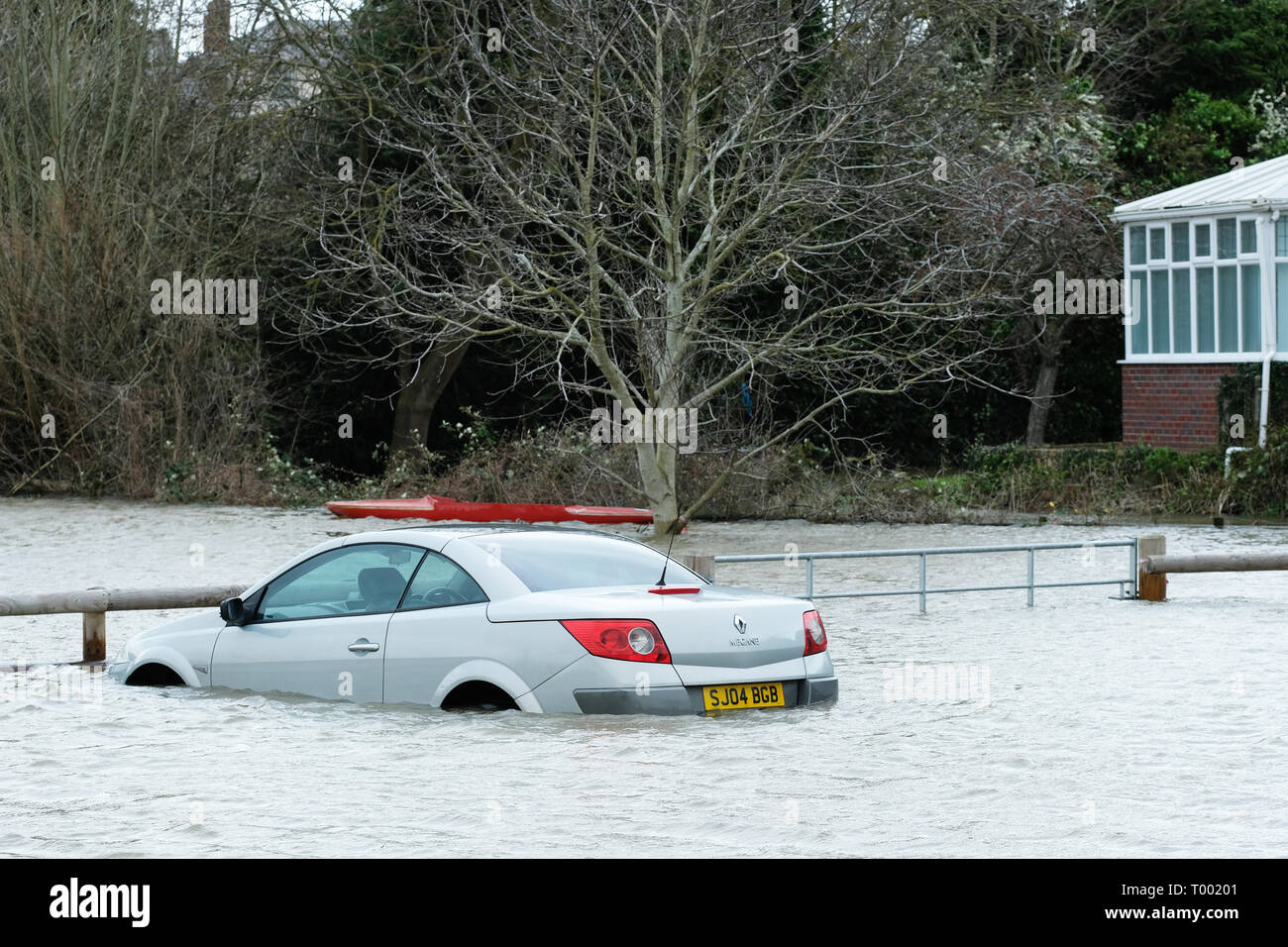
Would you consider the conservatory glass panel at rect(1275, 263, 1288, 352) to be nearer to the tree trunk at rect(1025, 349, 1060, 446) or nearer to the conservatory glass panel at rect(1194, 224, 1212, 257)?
the conservatory glass panel at rect(1194, 224, 1212, 257)

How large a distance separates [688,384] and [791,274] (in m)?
4.98

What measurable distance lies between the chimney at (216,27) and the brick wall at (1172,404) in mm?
18531

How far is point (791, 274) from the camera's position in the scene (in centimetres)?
3133

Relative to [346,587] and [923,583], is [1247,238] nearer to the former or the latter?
[923,583]

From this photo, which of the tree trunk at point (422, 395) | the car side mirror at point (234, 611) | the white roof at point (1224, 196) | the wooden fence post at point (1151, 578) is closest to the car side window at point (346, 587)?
the car side mirror at point (234, 611)

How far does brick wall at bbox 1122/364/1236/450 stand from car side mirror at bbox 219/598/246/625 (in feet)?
80.7

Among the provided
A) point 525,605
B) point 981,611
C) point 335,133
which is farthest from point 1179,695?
point 335,133

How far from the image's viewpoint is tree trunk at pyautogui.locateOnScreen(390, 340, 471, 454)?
37031 mm

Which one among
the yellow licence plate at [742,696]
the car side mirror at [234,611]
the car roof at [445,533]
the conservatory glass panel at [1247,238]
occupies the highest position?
the conservatory glass panel at [1247,238]

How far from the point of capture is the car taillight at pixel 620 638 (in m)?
10.0

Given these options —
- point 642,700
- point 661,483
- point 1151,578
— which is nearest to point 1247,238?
point 661,483

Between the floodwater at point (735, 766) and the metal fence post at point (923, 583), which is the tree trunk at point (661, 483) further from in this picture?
the floodwater at point (735, 766)

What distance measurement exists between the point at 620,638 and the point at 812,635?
139 centimetres

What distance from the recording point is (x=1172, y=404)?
33.8 metres
